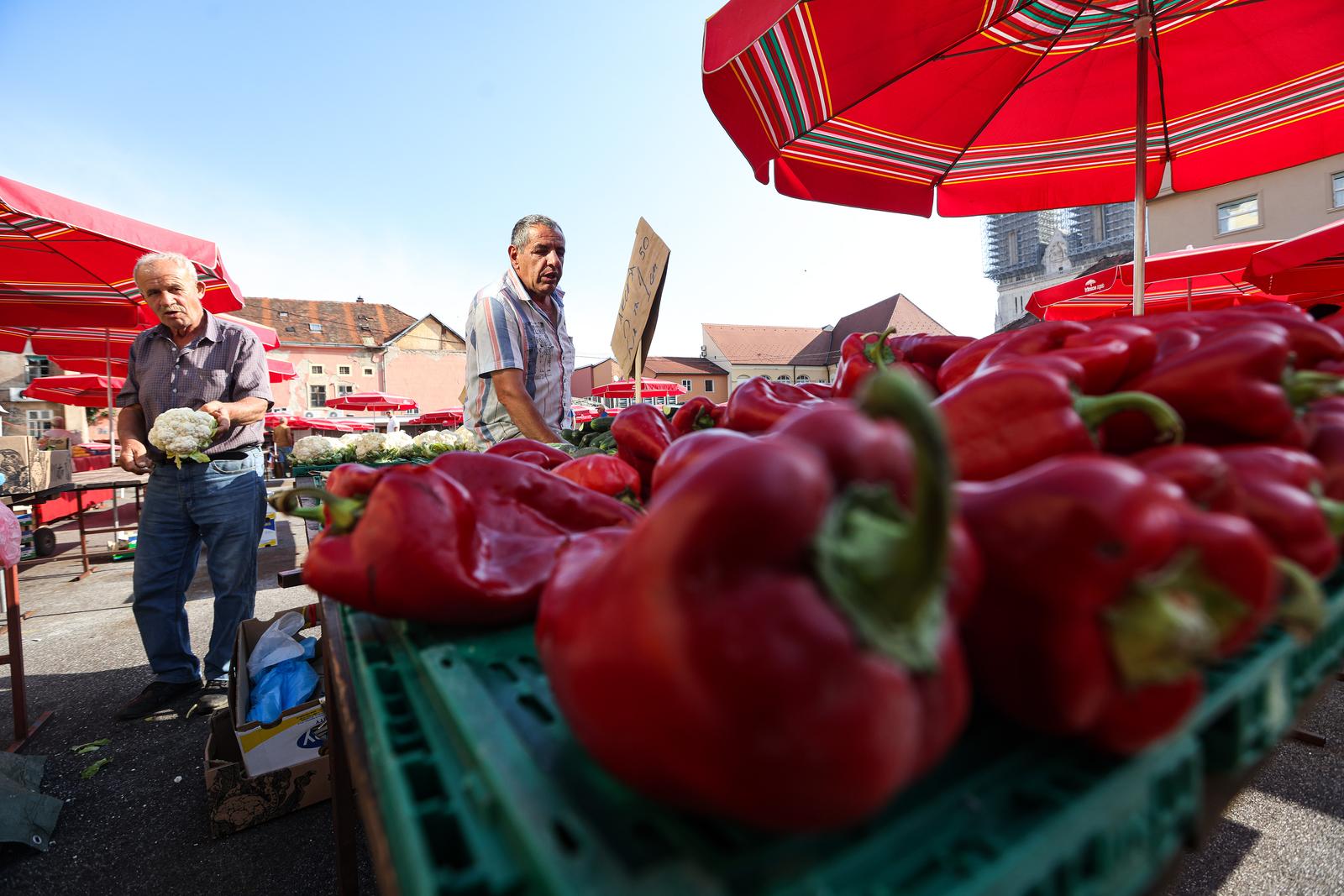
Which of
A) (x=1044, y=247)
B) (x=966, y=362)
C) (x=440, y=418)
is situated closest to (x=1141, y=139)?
(x=966, y=362)

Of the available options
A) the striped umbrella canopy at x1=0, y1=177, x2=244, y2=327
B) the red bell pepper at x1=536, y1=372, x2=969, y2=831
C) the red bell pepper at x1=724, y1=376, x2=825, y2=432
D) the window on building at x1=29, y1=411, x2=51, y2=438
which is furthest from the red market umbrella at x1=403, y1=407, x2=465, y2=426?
the red bell pepper at x1=536, y1=372, x2=969, y2=831

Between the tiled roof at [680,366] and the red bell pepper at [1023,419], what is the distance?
44703 millimetres

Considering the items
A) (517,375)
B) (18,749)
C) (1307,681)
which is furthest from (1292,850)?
(18,749)

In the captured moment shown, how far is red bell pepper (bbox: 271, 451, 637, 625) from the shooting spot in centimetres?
98

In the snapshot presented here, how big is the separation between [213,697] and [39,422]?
123 feet

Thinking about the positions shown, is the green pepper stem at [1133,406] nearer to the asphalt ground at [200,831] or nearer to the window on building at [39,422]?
the asphalt ground at [200,831]

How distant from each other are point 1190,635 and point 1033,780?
18 centimetres

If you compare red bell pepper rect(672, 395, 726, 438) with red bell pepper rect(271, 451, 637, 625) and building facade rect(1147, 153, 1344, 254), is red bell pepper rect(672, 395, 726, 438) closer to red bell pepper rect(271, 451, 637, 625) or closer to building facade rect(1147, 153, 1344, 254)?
red bell pepper rect(271, 451, 637, 625)

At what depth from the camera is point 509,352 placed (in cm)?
319

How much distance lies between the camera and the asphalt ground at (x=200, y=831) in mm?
2135

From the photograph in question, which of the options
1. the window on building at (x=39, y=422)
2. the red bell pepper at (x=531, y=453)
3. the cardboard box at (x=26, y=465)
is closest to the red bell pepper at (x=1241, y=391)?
the red bell pepper at (x=531, y=453)

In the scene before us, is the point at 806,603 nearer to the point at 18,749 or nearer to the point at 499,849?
the point at 499,849

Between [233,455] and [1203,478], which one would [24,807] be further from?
[1203,478]

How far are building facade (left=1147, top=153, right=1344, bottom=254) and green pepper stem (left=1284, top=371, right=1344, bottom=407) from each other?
21.8 meters
